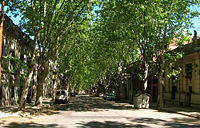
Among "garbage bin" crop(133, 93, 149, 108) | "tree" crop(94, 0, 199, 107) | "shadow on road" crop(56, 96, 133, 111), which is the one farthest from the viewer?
"garbage bin" crop(133, 93, 149, 108)

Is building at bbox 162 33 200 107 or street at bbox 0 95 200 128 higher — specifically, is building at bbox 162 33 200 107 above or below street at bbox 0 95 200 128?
above

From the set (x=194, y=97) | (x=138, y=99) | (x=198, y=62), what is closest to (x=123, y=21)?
(x=138, y=99)

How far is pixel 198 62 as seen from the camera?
85.9 ft

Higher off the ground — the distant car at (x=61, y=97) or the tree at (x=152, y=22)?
the tree at (x=152, y=22)

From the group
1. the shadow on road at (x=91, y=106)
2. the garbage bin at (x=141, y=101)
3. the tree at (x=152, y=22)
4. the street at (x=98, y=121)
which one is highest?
the tree at (x=152, y=22)

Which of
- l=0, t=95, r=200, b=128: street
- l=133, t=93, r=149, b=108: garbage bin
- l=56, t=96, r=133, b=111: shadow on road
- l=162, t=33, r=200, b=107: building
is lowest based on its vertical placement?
l=56, t=96, r=133, b=111: shadow on road

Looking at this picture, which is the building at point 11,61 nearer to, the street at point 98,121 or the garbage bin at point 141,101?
the street at point 98,121

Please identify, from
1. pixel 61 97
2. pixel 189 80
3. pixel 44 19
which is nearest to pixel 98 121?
pixel 44 19

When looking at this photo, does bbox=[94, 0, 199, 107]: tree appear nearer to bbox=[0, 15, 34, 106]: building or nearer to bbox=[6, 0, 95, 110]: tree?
bbox=[6, 0, 95, 110]: tree

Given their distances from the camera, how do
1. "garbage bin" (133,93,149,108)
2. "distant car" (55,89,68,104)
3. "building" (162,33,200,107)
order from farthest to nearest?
"distant car" (55,89,68,104) → "building" (162,33,200,107) → "garbage bin" (133,93,149,108)

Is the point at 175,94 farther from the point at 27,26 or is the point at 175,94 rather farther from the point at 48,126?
the point at 48,126

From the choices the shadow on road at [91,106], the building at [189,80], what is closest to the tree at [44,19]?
the shadow on road at [91,106]

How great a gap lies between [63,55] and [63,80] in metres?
15.6

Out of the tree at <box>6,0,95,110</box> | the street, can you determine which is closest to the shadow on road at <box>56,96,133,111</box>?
the tree at <box>6,0,95,110</box>
